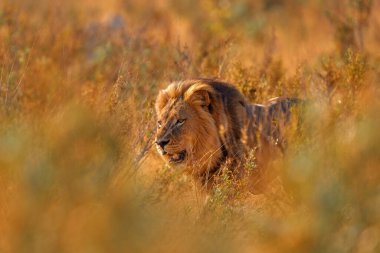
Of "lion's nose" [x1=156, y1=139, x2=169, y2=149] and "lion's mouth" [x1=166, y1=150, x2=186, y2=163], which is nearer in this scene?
"lion's nose" [x1=156, y1=139, x2=169, y2=149]

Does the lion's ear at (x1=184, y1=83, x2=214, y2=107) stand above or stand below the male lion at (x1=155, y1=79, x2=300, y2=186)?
above

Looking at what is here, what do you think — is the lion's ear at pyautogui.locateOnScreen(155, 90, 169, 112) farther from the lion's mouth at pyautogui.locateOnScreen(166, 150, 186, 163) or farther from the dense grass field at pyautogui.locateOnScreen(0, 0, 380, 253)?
the lion's mouth at pyautogui.locateOnScreen(166, 150, 186, 163)

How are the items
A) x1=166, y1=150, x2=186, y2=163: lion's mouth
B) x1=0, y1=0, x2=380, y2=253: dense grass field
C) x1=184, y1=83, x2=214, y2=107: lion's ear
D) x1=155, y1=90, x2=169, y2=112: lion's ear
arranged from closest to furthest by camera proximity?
x1=0, y1=0, x2=380, y2=253: dense grass field < x1=166, y1=150, x2=186, y2=163: lion's mouth < x1=184, y1=83, x2=214, y2=107: lion's ear < x1=155, y1=90, x2=169, y2=112: lion's ear

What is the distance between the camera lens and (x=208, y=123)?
262 inches

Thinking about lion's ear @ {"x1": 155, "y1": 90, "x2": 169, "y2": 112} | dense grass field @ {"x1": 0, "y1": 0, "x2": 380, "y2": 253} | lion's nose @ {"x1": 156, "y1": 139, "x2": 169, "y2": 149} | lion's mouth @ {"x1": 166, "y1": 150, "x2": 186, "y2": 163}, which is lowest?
lion's mouth @ {"x1": 166, "y1": 150, "x2": 186, "y2": 163}

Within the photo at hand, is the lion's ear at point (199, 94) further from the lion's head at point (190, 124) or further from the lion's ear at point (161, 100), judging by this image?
the lion's ear at point (161, 100)

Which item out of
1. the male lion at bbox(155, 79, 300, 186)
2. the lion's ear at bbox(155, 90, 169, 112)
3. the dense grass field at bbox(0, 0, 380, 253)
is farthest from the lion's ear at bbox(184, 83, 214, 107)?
the dense grass field at bbox(0, 0, 380, 253)

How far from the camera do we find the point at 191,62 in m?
9.02

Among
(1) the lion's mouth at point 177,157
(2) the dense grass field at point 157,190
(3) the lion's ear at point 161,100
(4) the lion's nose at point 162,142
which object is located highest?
(2) the dense grass field at point 157,190

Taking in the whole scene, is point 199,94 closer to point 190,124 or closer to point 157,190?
point 190,124

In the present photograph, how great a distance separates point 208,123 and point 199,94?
214 mm

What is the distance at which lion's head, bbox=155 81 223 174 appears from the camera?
6418 mm

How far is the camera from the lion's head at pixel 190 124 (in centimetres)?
642

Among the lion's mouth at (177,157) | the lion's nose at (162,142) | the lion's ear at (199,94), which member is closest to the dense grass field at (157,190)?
the lion's nose at (162,142)
